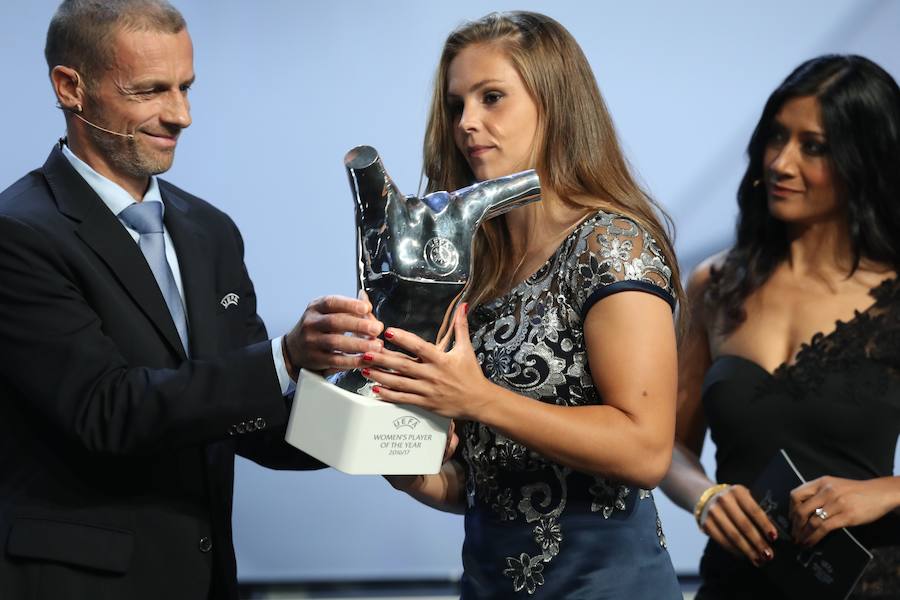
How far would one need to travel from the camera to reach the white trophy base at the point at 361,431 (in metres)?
1.29

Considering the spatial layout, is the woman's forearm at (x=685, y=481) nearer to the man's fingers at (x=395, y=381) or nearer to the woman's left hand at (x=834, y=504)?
the woman's left hand at (x=834, y=504)

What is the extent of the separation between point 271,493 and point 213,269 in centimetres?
131

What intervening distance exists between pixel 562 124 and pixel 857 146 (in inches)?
27.7

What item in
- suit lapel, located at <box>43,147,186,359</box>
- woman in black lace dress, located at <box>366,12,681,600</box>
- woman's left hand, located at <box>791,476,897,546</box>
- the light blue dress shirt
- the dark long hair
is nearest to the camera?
woman in black lace dress, located at <box>366,12,681,600</box>

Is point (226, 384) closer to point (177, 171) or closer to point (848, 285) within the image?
point (848, 285)

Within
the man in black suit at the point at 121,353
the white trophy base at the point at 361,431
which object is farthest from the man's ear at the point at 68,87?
the white trophy base at the point at 361,431

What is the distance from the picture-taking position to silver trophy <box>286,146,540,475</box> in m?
1.30

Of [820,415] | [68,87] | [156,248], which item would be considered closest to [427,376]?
[156,248]

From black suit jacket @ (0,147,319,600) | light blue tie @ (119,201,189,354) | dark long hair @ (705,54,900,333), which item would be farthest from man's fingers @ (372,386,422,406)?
dark long hair @ (705,54,900,333)

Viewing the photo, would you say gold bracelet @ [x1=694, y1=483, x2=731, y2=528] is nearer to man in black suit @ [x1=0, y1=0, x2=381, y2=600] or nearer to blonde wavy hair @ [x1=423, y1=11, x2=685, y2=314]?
blonde wavy hair @ [x1=423, y1=11, x2=685, y2=314]

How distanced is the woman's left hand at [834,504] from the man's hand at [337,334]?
2.83ft

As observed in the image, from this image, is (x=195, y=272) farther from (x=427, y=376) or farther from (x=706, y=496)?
(x=706, y=496)

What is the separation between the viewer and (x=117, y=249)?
157cm

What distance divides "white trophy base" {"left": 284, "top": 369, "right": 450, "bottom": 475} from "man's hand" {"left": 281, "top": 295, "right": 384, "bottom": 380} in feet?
0.08
